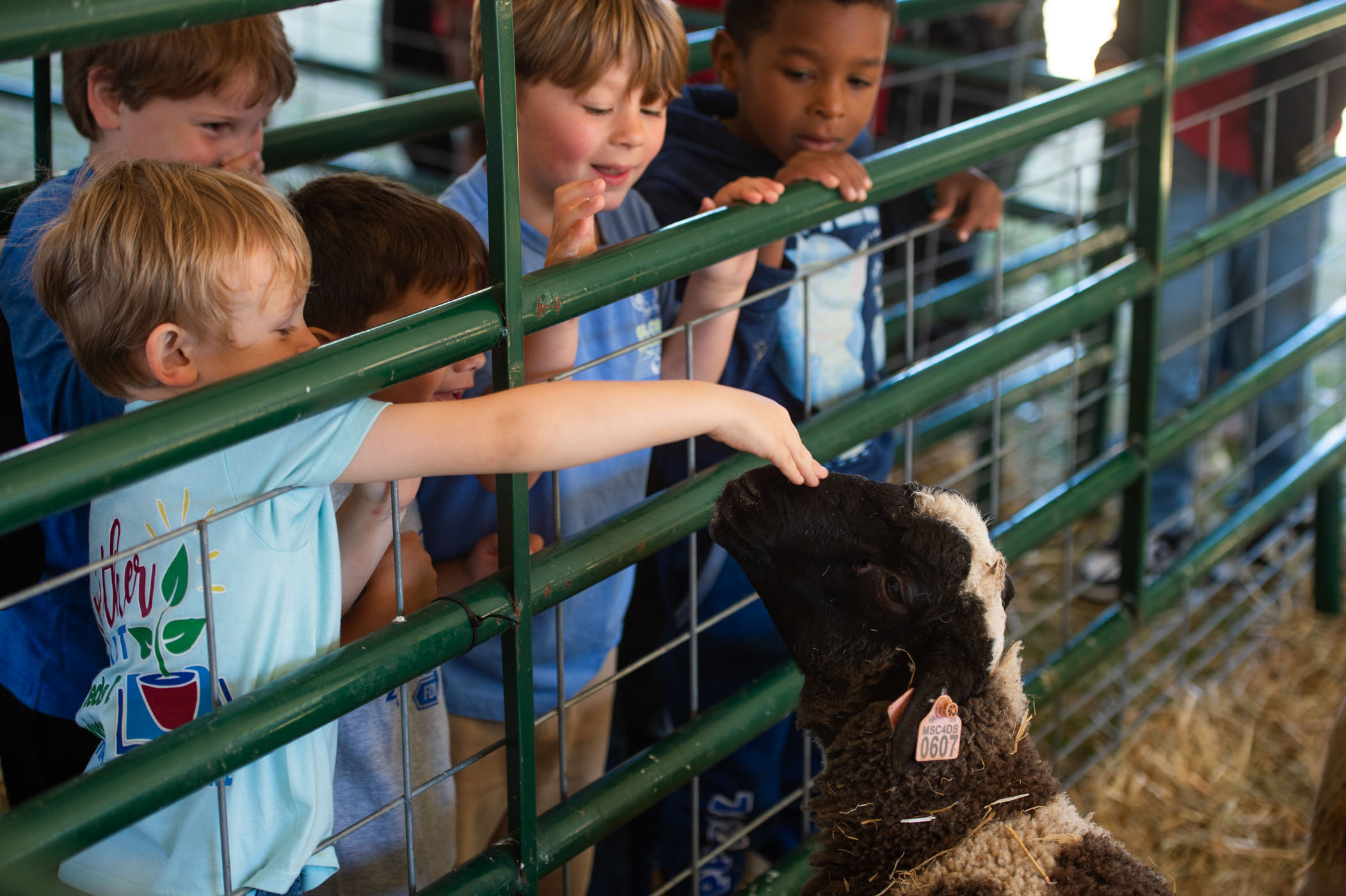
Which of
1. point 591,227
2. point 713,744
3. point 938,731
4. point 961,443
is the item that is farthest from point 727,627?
point 961,443

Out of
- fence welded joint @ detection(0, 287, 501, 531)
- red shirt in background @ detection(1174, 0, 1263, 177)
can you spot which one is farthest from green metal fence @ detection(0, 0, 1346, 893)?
red shirt in background @ detection(1174, 0, 1263, 177)

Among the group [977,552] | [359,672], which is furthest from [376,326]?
[977,552]

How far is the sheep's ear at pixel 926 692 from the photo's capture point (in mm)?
1668

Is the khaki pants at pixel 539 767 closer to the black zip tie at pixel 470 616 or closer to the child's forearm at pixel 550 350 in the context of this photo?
the black zip tie at pixel 470 616

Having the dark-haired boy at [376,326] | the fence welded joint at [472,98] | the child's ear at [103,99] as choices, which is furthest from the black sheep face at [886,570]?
the child's ear at [103,99]

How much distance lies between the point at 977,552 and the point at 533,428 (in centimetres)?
66

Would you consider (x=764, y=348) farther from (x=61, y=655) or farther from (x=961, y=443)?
(x=961, y=443)

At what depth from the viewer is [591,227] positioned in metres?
1.64

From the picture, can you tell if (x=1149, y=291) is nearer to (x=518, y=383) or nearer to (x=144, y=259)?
(x=518, y=383)

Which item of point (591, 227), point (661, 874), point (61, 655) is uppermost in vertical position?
point (591, 227)

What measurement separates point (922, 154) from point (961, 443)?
3.18m

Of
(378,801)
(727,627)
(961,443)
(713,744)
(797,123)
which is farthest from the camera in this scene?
(961,443)

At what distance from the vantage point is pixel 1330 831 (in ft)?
7.70

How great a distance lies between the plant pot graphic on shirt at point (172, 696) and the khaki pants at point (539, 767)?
1.93 feet
